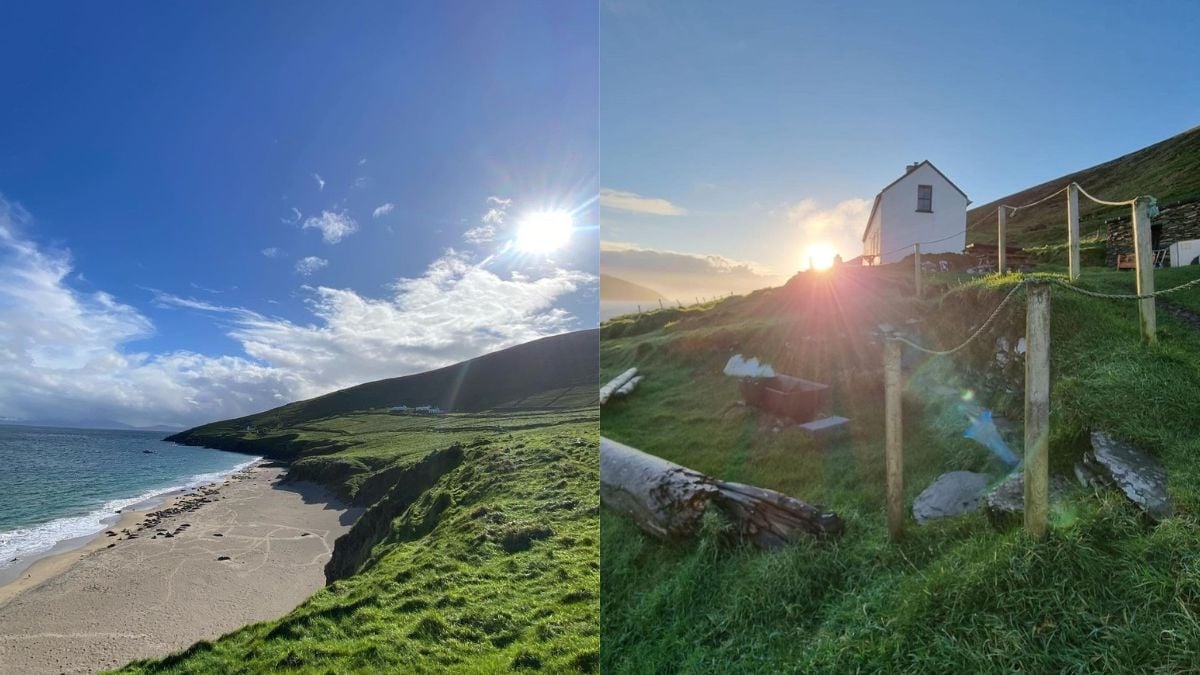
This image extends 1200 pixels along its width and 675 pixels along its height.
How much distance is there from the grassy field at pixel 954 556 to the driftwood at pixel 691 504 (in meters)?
0.19

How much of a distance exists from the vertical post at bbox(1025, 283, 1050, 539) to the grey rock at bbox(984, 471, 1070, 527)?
0.43 m

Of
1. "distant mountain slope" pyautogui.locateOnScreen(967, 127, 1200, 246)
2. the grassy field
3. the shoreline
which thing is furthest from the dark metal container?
the shoreline

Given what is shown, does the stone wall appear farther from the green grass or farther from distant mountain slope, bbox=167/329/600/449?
distant mountain slope, bbox=167/329/600/449

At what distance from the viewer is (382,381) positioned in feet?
423

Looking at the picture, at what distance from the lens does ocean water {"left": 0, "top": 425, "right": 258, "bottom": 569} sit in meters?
32.1

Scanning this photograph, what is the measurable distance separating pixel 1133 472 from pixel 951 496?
4.65 ft

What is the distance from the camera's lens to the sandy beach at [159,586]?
15.4m

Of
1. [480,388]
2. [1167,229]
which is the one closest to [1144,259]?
[1167,229]

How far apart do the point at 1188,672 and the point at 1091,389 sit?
8.34 feet

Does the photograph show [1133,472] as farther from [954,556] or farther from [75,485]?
[75,485]

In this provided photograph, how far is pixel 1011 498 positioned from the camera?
3.72m

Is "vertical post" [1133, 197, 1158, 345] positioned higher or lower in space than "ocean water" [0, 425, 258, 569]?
higher

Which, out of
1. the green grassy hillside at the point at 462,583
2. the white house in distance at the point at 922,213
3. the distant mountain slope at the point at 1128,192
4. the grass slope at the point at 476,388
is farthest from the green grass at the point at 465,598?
the grass slope at the point at 476,388

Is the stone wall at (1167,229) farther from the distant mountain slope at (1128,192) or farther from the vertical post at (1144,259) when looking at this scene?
the vertical post at (1144,259)
